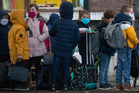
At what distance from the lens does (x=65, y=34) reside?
8430 mm

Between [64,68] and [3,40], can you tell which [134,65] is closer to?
[64,68]

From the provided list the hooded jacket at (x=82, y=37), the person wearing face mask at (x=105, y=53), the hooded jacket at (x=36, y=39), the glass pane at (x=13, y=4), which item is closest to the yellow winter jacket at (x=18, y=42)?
the hooded jacket at (x=36, y=39)

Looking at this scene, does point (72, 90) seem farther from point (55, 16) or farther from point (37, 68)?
point (55, 16)

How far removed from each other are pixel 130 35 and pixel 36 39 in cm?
206

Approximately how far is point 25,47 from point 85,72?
4.69ft

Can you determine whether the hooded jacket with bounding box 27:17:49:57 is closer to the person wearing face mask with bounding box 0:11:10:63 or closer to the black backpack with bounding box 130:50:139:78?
the person wearing face mask with bounding box 0:11:10:63

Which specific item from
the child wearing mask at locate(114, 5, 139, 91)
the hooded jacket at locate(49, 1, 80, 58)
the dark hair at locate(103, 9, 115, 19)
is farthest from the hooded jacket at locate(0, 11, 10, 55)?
the child wearing mask at locate(114, 5, 139, 91)

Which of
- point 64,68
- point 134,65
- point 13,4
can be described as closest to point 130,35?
point 134,65

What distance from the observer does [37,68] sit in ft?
28.8

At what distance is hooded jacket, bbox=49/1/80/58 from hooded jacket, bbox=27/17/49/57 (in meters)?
0.33

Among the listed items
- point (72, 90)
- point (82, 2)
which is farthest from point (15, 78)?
point (82, 2)

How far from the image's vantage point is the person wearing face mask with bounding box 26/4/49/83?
28.5ft

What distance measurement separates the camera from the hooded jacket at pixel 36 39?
869 centimetres

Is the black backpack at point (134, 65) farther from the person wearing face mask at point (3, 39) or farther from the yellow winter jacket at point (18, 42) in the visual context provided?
the person wearing face mask at point (3, 39)
